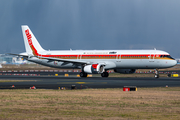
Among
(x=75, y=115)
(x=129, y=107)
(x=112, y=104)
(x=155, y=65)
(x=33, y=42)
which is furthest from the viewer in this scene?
(x=33, y=42)

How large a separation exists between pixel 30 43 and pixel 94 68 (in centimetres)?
1748

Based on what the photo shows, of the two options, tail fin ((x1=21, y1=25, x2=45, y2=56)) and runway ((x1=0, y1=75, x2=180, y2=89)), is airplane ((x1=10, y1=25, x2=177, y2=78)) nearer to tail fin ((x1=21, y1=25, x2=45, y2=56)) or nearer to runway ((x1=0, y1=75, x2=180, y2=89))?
tail fin ((x1=21, y1=25, x2=45, y2=56))

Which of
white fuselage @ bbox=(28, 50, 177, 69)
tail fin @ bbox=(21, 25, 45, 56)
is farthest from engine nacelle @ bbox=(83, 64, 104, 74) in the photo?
tail fin @ bbox=(21, 25, 45, 56)

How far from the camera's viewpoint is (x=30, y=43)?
64250 millimetres

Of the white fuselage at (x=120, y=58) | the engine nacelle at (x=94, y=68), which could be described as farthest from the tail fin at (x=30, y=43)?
the engine nacelle at (x=94, y=68)

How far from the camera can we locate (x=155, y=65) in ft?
177

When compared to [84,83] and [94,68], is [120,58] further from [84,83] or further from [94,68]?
[84,83]

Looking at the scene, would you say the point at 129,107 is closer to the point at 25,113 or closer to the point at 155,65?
the point at 25,113

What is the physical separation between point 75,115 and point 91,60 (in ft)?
140

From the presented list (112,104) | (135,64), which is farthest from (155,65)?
(112,104)

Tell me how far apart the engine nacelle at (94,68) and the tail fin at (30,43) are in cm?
1336

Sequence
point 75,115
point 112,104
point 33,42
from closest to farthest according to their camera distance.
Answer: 1. point 75,115
2. point 112,104
3. point 33,42

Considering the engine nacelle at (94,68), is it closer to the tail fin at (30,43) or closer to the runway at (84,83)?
the runway at (84,83)

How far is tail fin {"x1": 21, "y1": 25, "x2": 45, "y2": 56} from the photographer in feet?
210
